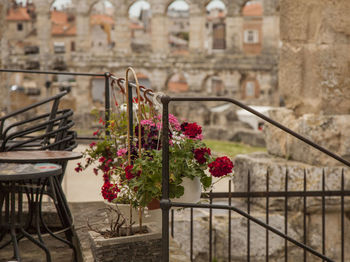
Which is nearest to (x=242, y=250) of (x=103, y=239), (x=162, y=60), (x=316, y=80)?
(x=316, y=80)

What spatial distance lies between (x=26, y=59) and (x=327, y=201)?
963 inches

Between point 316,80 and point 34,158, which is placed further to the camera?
point 316,80

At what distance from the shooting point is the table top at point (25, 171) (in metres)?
2.93

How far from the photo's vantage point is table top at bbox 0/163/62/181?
9.62ft

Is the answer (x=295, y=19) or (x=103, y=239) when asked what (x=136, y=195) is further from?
(x=295, y=19)

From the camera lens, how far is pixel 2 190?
129 inches

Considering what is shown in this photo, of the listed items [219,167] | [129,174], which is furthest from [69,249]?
[219,167]

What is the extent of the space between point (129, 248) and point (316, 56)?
2822mm

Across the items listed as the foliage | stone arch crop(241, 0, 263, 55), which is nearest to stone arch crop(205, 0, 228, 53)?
stone arch crop(241, 0, 263, 55)

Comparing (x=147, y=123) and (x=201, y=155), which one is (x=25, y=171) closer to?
(x=147, y=123)

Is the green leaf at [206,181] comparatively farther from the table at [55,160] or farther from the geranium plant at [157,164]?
the table at [55,160]

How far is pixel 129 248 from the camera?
111 inches

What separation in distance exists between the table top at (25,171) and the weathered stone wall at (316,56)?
2607 millimetres

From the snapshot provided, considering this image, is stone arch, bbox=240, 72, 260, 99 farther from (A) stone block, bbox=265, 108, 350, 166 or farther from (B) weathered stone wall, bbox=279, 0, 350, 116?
(A) stone block, bbox=265, 108, 350, 166
